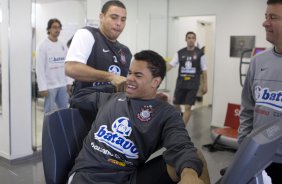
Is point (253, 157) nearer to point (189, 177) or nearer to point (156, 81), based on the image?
point (189, 177)

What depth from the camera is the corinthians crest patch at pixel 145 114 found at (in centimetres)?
158

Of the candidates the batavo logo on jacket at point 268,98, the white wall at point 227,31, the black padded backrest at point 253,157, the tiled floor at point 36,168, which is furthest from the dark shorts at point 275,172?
the white wall at point 227,31

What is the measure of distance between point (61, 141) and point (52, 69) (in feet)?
8.01

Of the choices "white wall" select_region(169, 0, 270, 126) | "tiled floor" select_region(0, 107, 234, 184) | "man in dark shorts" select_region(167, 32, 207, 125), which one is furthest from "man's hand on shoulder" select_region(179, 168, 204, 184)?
"white wall" select_region(169, 0, 270, 126)

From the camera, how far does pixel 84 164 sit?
1.51 m

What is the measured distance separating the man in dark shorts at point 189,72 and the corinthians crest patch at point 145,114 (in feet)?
11.3

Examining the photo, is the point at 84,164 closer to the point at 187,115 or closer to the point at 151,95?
the point at 151,95

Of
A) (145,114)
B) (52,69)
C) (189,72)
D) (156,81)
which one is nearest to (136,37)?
(189,72)

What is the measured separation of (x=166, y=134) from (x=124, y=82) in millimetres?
422

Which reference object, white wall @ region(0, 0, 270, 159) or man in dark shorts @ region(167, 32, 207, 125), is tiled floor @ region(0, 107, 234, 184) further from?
man in dark shorts @ region(167, 32, 207, 125)

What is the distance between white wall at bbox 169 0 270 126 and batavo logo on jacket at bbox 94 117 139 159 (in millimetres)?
4185

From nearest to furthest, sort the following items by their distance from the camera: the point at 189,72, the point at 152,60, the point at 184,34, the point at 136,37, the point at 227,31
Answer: the point at 152,60 < the point at 189,72 < the point at 227,31 < the point at 136,37 < the point at 184,34

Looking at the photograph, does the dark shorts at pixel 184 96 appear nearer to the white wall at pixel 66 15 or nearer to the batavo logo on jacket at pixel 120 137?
the white wall at pixel 66 15

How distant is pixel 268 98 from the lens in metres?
1.58
